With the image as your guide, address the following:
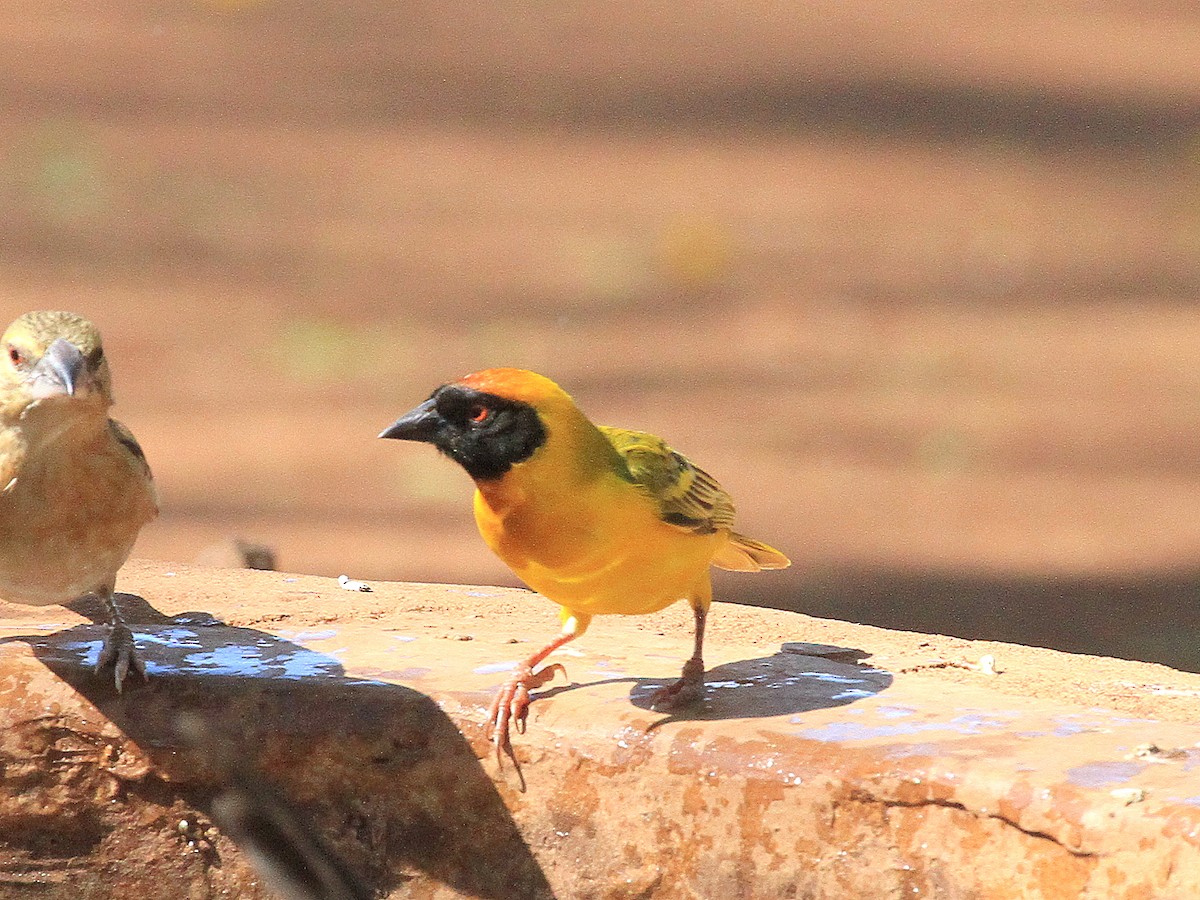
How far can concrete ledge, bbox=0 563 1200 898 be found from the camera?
2121 millimetres

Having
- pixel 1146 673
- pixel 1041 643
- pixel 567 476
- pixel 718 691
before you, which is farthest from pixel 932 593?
pixel 567 476

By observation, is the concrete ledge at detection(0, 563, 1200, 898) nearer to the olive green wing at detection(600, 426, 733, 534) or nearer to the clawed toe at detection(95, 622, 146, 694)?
the clawed toe at detection(95, 622, 146, 694)

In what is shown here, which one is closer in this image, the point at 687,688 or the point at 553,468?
the point at 553,468

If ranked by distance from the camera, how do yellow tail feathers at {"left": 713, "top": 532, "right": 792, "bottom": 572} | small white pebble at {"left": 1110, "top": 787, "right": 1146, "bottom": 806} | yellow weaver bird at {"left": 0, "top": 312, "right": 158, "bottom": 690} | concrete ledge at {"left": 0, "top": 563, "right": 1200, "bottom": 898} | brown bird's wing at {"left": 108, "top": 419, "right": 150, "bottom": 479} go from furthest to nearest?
yellow tail feathers at {"left": 713, "top": 532, "right": 792, "bottom": 572}
brown bird's wing at {"left": 108, "top": 419, "right": 150, "bottom": 479}
yellow weaver bird at {"left": 0, "top": 312, "right": 158, "bottom": 690}
concrete ledge at {"left": 0, "top": 563, "right": 1200, "bottom": 898}
small white pebble at {"left": 1110, "top": 787, "right": 1146, "bottom": 806}

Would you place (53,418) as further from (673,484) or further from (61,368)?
(673,484)

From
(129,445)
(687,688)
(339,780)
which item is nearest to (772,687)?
(687,688)

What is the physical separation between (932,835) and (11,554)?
161 cm

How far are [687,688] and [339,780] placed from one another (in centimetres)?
58

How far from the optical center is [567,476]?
2439mm

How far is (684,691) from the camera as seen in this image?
2.55m

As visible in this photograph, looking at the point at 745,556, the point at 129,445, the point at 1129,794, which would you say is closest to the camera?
the point at 1129,794

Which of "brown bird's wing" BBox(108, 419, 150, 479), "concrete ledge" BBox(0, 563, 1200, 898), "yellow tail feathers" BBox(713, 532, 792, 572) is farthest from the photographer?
"yellow tail feathers" BBox(713, 532, 792, 572)

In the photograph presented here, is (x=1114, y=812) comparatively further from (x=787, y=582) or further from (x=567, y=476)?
(x=787, y=582)

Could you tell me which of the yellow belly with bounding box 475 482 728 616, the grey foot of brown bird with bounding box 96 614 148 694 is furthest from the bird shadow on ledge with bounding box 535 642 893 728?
the grey foot of brown bird with bounding box 96 614 148 694
